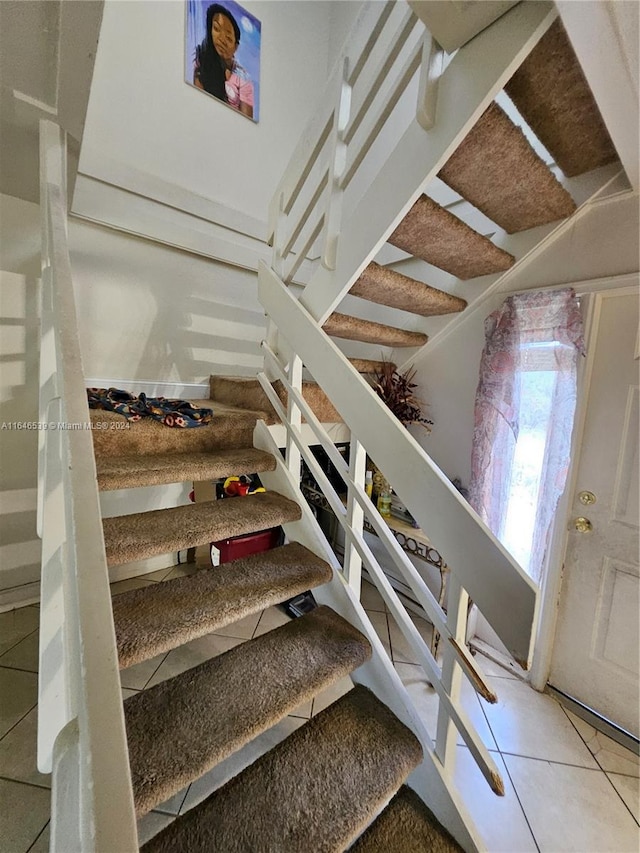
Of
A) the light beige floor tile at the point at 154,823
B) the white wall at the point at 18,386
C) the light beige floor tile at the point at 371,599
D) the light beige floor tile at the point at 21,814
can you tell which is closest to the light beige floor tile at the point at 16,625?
the white wall at the point at 18,386

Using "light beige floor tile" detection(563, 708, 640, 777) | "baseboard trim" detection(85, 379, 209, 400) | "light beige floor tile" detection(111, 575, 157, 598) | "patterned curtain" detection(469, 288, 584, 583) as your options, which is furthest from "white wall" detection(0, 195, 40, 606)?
"light beige floor tile" detection(563, 708, 640, 777)

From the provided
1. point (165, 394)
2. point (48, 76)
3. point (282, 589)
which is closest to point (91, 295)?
point (165, 394)

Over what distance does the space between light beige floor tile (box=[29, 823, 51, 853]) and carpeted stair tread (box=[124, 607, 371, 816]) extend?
711mm

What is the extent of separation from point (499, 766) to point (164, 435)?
192 cm

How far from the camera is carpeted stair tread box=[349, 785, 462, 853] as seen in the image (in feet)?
2.72

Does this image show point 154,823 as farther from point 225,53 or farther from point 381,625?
point 225,53

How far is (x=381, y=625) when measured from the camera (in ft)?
6.59

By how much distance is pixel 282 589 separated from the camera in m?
1.06

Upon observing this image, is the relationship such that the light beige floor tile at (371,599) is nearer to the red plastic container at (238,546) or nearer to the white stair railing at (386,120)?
the red plastic container at (238,546)

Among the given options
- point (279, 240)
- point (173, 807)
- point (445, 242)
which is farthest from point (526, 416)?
point (173, 807)

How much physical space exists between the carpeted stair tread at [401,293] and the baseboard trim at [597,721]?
2.01 m

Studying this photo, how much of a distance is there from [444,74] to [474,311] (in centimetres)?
112

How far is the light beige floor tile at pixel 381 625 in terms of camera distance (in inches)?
74.4

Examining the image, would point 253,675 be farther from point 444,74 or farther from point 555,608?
point 444,74
